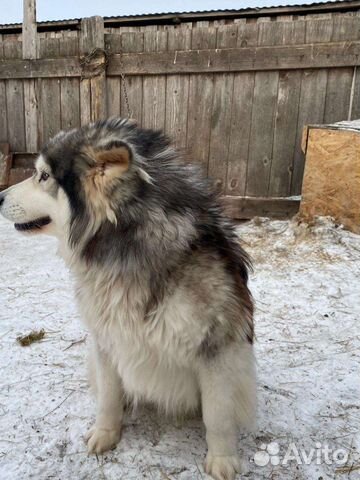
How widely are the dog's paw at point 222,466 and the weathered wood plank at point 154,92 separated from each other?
430 cm

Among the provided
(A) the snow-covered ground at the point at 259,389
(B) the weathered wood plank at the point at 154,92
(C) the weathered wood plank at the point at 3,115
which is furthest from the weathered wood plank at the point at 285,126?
(C) the weathered wood plank at the point at 3,115

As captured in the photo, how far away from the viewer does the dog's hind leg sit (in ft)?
5.45

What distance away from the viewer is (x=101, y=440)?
6.16ft

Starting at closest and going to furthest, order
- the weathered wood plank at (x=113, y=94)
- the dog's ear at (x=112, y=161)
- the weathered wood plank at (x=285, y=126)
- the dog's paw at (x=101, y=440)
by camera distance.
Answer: the dog's ear at (x=112, y=161)
the dog's paw at (x=101, y=440)
the weathered wood plank at (x=285, y=126)
the weathered wood plank at (x=113, y=94)

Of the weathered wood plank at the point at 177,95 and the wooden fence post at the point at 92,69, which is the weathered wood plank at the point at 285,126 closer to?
the weathered wood plank at the point at 177,95

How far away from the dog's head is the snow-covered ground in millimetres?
1035

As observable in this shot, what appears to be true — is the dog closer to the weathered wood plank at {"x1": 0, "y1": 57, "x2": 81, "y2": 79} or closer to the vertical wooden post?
the weathered wood plank at {"x1": 0, "y1": 57, "x2": 81, "y2": 79}

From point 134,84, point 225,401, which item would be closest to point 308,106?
point 134,84

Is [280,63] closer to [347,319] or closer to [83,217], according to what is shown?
[347,319]

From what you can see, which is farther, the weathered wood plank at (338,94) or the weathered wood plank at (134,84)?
the weathered wood plank at (134,84)

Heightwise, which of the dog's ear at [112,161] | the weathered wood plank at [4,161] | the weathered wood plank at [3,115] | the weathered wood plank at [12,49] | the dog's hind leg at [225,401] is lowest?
the dog's hind leg at [225,401]

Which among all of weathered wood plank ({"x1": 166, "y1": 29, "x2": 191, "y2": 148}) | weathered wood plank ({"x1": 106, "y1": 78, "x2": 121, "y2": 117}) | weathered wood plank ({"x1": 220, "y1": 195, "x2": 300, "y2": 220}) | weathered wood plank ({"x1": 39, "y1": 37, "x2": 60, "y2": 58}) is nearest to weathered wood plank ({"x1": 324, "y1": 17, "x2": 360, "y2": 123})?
weathered wood plank ({"x1": 220, "y1": 195, "x2": 300, "y2": 220})

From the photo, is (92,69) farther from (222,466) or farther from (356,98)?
(222,466)

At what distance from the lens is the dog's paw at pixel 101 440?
73.5 inches
